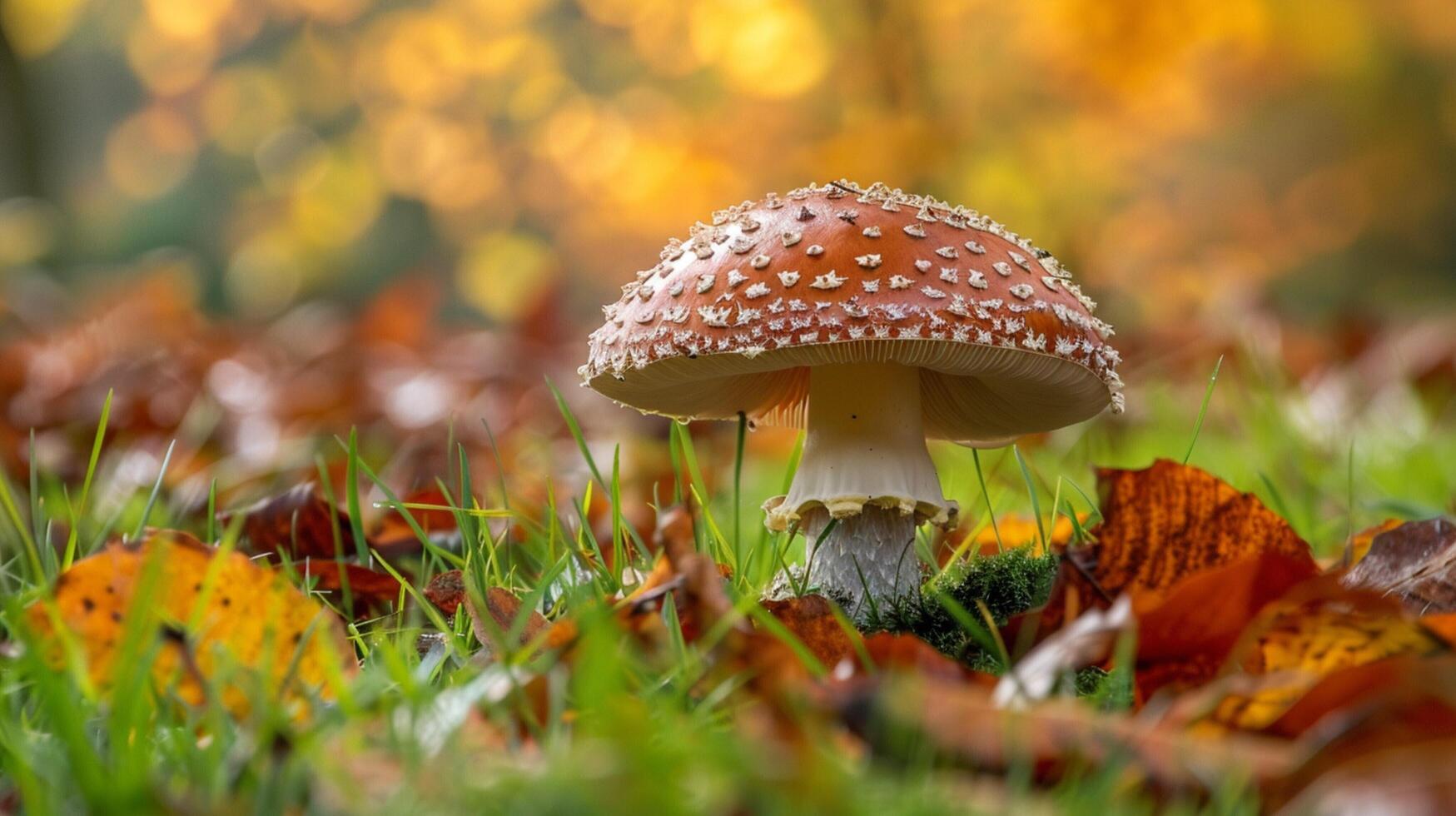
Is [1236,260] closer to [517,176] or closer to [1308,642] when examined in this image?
[517,176]

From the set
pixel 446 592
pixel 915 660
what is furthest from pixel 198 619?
pixel 915 660

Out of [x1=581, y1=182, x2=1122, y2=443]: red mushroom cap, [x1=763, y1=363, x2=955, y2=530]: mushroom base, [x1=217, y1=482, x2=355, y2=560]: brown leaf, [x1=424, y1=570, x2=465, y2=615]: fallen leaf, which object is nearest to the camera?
[x1=581, y1=182, x2=1122, y2=443]: red mushroom cap

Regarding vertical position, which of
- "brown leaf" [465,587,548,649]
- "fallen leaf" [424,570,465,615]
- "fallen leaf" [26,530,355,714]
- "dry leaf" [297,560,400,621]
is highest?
"fallen leaf" [26,530,355,714]

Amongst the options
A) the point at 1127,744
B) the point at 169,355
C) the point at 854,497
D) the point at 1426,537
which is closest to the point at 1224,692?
the point at 1127,744

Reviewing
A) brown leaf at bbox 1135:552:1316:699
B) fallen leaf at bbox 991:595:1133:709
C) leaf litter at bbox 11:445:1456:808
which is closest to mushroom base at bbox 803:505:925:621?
leaf litter at bbox 11:445:1456:808

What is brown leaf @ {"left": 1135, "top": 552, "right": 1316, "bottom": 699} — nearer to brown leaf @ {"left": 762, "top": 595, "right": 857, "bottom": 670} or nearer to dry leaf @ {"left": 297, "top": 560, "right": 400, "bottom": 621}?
brown leaf @ {"left": 762, "top": 595, "right": 857, "bottom": 670}

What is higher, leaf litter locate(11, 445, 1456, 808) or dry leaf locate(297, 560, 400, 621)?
leaf litter locate(11, 445, 1456, 808)
